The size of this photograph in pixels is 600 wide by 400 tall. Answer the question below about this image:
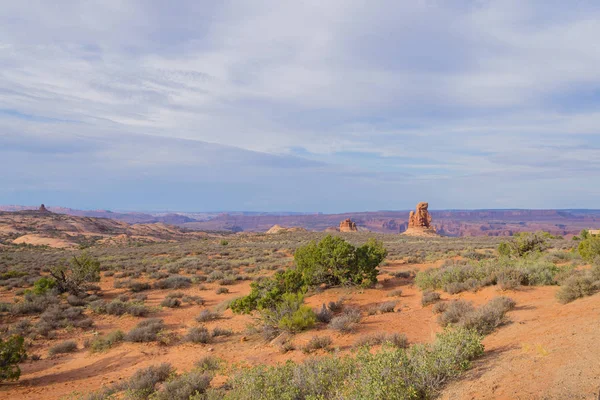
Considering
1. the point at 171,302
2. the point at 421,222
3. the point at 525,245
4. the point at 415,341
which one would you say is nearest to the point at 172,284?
the point at 171,302

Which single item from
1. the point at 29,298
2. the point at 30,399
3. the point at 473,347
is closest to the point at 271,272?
the point at 29,298

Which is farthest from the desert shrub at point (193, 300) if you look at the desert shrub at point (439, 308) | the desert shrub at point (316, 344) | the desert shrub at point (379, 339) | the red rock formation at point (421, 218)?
the red rock formation at point (421, 218)

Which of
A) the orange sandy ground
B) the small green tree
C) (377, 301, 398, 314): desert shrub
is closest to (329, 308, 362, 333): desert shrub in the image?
the orange sandy ground

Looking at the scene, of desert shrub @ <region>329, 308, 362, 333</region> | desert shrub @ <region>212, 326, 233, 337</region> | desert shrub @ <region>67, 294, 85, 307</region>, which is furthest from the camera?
desert shrub @ <region>67, 294, 85, 307</region>

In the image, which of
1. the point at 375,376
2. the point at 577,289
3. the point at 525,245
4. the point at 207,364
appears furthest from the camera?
the point at 525,245

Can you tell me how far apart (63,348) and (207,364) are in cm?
489

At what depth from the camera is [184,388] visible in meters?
5.80

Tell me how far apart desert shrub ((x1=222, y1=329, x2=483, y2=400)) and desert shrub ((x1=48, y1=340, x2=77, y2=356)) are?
22.7 ft

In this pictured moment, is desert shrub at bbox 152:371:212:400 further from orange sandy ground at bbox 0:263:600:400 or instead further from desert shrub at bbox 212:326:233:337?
desert shrub at bbox 212:326:233:337

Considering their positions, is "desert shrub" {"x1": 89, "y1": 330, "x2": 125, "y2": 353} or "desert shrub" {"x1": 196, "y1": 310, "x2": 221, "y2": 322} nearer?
"desert shrub" {"x1": 89, "y1": 330, "x2": 125, "y2": 353}

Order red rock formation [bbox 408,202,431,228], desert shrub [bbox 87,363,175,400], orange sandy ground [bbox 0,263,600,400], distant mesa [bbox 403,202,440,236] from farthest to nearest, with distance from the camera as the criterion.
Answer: red rock formation [bbox 408,202,431,228], distant mesa [bbox 403,202,440,236], desert shrub [bbox 87,363,175,400], orange sandy ground [bbox 0,263,600,400]

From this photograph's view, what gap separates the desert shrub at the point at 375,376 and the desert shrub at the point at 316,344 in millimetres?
2524

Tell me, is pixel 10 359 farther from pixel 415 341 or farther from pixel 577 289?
pixel 577 289

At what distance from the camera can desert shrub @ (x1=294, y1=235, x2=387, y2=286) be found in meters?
13.9
